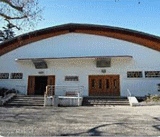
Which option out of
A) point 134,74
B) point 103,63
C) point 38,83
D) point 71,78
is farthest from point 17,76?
point 134,74

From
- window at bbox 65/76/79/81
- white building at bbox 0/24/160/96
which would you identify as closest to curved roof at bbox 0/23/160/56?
white building at bbox 0/24/160/96

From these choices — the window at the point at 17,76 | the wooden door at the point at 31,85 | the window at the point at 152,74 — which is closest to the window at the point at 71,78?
the wooden door at the point at 31,85

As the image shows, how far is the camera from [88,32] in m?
15.3

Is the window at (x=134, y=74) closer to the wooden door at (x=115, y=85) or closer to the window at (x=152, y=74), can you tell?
the window at (x=152, y=74)

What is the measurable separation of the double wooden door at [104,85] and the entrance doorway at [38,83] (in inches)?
149

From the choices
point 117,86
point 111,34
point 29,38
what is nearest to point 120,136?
point 117,86

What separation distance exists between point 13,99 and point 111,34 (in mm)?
10345

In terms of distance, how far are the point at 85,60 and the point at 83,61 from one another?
210 millimetres

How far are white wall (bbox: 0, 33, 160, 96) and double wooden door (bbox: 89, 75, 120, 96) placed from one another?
38cm

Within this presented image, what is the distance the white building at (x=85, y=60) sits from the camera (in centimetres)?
1359

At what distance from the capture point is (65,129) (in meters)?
4.28

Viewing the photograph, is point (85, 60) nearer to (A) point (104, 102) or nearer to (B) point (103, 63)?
(B) point (103, 63)

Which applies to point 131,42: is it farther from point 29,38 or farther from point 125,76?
point 29,38

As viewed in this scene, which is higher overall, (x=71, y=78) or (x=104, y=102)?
(x=71, y=78)
